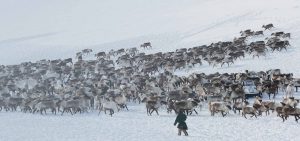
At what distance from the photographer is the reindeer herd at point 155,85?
3384cm

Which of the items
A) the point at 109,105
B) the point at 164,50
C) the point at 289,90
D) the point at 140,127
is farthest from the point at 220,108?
the point at 164,50

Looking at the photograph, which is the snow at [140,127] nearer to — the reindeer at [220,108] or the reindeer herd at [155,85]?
the reindeer at [220,108]

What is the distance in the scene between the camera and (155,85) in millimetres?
40656

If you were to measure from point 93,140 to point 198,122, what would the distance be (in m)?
6.30

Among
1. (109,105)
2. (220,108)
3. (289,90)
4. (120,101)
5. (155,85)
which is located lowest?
(220,108)

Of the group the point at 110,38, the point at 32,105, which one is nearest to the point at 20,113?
the point at 32,105

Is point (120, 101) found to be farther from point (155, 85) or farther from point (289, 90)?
point (289, 90)

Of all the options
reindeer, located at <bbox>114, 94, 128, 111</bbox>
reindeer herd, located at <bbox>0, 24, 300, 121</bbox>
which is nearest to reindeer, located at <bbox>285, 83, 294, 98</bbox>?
reindeer herd, located at <bbox>0, 24, 300, 121</bbox>

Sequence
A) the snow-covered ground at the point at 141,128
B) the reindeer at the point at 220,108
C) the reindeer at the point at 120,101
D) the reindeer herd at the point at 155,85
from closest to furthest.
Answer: the snow-covered ground at the point at 141,128
the reindeer at the point at 220,108
the reindeer herd at the point at 155,85
the reindeer at the point at 120,101

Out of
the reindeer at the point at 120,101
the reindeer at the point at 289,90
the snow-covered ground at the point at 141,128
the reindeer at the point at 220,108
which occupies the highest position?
the reindeer at the point at 289,90

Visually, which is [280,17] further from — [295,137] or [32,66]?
[295,137]

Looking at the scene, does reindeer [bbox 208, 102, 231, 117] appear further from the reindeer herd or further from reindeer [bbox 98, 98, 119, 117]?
reindeer [bbox 98, 98, 119, 117]

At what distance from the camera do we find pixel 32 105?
3919 cm

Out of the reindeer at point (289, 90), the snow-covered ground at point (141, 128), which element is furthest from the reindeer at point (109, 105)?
the reindeer at point (289, 90)
